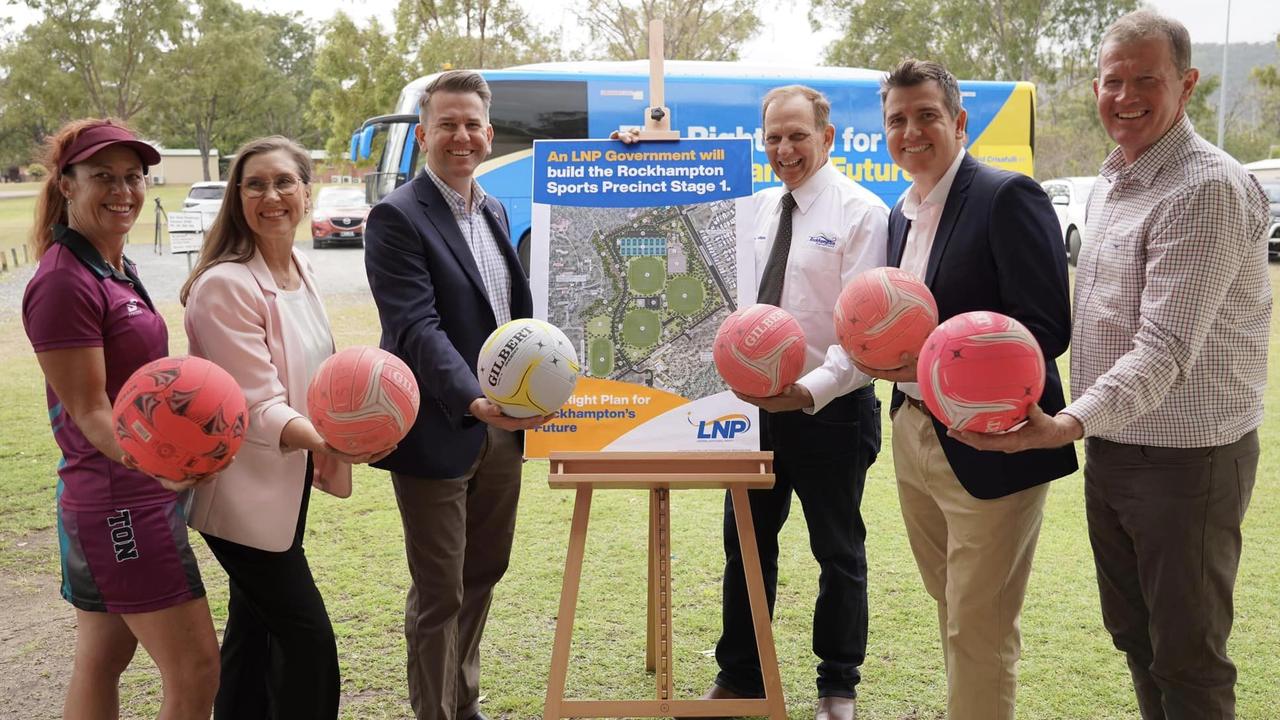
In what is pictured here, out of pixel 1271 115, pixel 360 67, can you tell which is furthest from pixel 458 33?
pixel 1271 115

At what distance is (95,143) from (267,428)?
2.65ft

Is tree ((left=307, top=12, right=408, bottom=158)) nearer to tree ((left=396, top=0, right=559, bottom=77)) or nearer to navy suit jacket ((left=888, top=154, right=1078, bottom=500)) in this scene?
tree ((left=396, top=0, right=559, bottom=77))

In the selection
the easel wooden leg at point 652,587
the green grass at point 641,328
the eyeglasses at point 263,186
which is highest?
the eyeglasses at point 263,186

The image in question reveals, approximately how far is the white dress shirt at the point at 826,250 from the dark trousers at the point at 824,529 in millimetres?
234

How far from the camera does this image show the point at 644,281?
138 inches

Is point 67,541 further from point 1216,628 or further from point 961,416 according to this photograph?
point 1216,628

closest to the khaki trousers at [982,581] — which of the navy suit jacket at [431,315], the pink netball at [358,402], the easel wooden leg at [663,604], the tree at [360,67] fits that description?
the easel wooden leg at [663,604]

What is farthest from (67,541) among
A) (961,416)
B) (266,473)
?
(961,416)

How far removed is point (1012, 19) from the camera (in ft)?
104

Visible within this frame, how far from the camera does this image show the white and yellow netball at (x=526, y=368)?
2662 millimetres

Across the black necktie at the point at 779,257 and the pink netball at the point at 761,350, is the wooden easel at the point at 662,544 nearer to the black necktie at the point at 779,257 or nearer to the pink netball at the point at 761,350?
the pink netball at the point at 761,350

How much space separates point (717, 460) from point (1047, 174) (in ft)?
115

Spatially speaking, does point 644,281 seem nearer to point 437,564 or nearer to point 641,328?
point 641,328

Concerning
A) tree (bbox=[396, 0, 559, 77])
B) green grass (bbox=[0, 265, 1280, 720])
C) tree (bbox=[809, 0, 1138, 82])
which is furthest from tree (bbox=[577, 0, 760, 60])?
green grass (bbox=[0, 265, 1280, 720])
